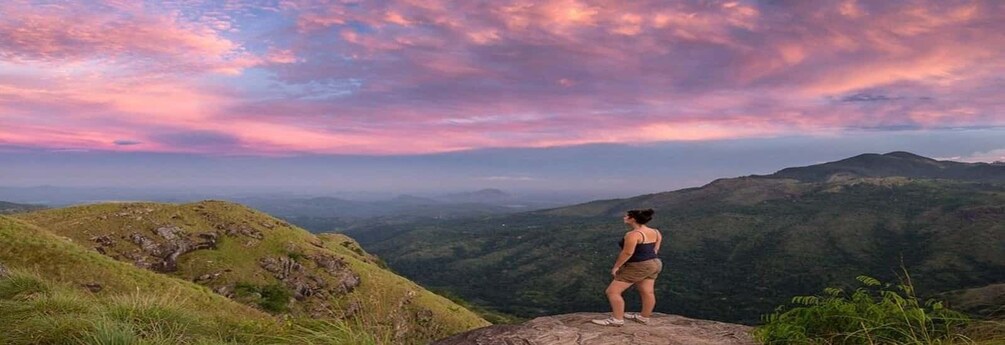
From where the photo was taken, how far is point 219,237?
70625mm

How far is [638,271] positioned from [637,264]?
0.15m

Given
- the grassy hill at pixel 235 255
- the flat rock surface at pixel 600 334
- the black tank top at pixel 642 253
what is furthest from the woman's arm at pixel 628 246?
the grassy hill at pixel 235 255

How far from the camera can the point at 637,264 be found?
37.2 feet

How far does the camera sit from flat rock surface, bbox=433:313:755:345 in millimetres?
9797

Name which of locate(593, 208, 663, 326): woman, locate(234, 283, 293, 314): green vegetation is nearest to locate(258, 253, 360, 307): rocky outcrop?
locate(234, 283, 293, 314): green vegetation

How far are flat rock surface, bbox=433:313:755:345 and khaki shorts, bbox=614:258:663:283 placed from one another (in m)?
1.00

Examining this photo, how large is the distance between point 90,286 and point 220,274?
39074 mm

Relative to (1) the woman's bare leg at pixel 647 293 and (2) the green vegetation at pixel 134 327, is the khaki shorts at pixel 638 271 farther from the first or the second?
(2) the green vegetation at pixel 134 327

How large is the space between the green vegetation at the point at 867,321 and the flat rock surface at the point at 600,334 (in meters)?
1.32

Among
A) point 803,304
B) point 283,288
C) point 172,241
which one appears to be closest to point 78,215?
point 172,241

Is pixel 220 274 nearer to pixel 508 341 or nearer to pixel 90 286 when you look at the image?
pixel 90 286

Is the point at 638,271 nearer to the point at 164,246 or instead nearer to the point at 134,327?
the point at 134,327

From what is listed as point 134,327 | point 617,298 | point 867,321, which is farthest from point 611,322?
point 134,327

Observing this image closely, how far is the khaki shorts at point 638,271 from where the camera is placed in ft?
37.1
